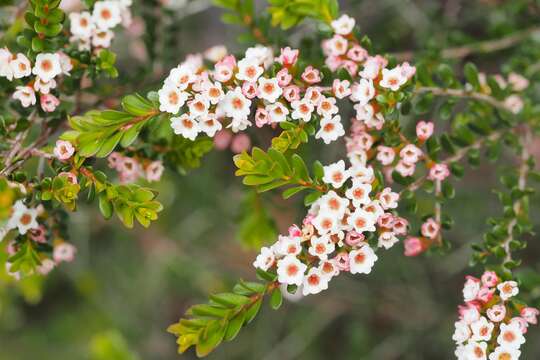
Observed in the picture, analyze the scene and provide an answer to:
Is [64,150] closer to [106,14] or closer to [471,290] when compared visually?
[106,14]

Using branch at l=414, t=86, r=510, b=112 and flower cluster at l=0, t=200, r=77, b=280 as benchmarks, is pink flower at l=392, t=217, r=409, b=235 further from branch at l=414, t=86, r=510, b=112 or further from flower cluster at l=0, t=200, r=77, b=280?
flower cluster at l=0, t=200, r=77, b=280

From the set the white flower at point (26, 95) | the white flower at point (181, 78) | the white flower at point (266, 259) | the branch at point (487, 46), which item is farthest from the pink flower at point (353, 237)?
the branch at point (487, 46)

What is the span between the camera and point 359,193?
35.7 inches

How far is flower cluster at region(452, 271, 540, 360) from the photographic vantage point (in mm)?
878

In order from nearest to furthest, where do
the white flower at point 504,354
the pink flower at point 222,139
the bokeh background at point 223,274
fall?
1. the white flower at point 504,354
2. the pink flower at point 222,139
3. the bokeh background at point 223,274

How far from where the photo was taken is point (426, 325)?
184 cm

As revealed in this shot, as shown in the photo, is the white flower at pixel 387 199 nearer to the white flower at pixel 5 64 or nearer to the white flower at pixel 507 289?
the white flower at pixel 507 289

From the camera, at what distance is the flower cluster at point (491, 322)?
2.88 feet

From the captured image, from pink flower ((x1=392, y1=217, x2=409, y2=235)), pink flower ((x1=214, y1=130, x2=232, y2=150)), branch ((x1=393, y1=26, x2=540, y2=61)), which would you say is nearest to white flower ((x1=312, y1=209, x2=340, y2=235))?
pink flower ((x1=392, y1=217, x2=409, y2=235))

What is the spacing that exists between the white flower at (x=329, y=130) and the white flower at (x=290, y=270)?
0.19m

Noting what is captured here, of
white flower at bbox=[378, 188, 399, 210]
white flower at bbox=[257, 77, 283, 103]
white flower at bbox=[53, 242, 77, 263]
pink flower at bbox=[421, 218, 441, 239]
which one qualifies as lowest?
white flower at bbox=[53, 242, 77, 263]

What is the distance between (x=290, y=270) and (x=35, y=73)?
50cm

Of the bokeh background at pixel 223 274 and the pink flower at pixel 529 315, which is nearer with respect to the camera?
the pink flower at pixel 529 315

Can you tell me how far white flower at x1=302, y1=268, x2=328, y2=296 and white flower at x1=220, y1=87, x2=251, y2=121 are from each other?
0.81 feet
